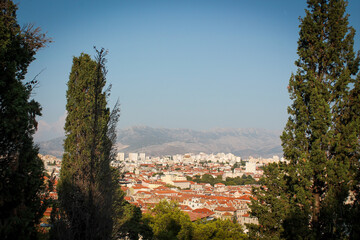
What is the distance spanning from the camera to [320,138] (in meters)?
7.13

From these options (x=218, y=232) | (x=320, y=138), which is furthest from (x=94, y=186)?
(x=218, y=232)

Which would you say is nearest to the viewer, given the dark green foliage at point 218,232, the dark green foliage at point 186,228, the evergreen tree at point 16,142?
the evergreen tree at point 16,142

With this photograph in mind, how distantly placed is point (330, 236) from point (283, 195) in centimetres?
132

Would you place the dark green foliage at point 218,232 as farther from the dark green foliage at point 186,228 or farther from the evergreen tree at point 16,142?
the evergreen tree at point 16,142

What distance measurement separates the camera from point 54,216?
20.1 feet

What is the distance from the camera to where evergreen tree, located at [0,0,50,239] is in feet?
15.1

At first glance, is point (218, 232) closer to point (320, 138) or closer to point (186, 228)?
point (186, 228)

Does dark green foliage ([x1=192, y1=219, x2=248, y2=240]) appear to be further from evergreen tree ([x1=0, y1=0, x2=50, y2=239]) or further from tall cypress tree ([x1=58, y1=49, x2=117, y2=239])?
evergreen tree ([x1=0, y1=0, x2=50, y2=239])

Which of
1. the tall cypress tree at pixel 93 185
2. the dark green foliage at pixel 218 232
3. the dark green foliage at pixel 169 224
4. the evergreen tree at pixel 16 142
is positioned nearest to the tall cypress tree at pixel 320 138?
the tall cypress tree at pixel 93 185

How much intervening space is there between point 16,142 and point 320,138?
21.0ft

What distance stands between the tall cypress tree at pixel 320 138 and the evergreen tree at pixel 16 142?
543 centimetres

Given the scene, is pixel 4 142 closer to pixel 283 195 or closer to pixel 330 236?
pixel 283 195

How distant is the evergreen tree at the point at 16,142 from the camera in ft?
15.1

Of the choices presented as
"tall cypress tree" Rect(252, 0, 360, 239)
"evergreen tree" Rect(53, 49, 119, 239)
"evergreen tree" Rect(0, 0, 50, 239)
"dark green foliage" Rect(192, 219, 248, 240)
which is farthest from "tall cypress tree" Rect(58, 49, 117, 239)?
"dark green foliage" Rect(192, 219, 248, 240)
